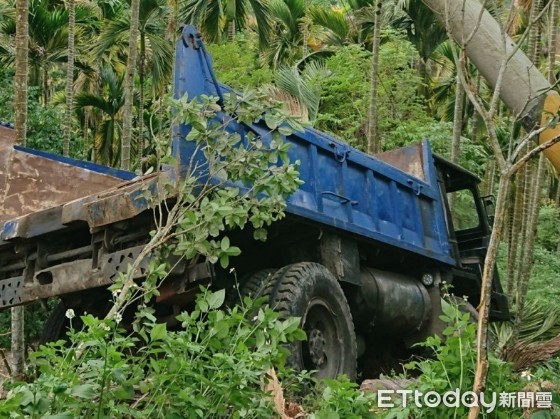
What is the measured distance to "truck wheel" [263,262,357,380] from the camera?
684 cm

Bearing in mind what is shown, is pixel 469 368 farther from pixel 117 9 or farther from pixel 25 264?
pixel 117 9

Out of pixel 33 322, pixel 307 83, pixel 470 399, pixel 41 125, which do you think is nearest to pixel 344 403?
pixel 470 399

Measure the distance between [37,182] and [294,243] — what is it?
2062 mm

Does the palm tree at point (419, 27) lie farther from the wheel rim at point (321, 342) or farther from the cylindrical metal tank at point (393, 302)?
the wheel rim at point (321, 342)

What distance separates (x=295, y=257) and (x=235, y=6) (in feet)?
52.4

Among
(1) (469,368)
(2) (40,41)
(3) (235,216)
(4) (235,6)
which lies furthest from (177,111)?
(4) (235,6)

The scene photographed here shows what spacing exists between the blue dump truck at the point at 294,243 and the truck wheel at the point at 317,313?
0.01m

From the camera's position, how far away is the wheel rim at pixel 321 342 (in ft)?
23.1

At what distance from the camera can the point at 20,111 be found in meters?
9.19

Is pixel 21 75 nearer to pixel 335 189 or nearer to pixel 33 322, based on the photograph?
pixel 33 322

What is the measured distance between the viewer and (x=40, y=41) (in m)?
20.8

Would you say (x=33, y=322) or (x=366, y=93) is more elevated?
(x=366, y=93)

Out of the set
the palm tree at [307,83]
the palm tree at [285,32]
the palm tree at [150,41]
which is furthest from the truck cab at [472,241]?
the palm tree at [285,32]

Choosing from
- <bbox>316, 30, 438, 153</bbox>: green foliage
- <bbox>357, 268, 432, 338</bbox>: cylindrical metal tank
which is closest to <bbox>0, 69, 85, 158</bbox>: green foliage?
<bbox>316, 30, 438, 153</bbox>: green foliage
